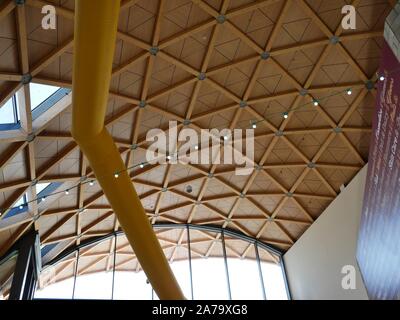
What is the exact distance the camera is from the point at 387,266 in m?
17.3

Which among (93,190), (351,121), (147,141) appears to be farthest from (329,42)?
(93,190)

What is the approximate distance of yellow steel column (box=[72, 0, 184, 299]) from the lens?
12.8 meters

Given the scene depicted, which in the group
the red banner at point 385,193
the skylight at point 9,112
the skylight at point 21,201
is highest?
the skylight at point 9,112

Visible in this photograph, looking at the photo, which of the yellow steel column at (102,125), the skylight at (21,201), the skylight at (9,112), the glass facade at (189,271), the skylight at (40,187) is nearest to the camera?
the yellow steel column at (102,125)

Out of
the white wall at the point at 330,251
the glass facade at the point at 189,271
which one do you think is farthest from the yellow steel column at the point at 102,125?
the white wall at the point at 330,251

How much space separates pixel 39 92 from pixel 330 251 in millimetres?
22934

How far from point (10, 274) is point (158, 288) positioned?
1096cm

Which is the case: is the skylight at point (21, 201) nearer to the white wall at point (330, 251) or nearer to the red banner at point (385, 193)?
the red banner at point (385, 193)

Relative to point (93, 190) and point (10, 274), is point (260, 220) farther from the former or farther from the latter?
point (10, 274)

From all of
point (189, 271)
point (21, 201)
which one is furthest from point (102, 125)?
point (189, 271)

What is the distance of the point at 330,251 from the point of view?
31.6m

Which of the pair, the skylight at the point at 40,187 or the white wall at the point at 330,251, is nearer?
the skylight at the point at 40,187

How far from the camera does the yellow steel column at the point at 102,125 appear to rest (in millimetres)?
12797

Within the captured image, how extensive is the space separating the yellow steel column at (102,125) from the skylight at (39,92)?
6.43 m
